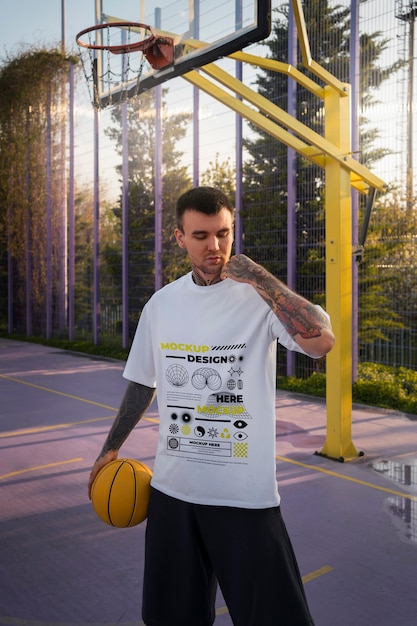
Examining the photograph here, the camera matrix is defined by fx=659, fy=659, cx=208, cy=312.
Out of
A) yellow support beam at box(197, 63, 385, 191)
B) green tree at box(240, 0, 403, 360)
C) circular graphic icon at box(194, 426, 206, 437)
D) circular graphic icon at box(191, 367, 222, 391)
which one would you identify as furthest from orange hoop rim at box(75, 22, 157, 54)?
green tree at box(240, 0, 403, 360)

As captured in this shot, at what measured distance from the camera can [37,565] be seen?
4.01 metres

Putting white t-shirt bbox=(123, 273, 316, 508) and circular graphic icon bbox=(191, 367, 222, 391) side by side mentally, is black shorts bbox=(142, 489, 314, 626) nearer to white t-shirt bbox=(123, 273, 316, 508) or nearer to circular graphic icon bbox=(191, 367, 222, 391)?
white t-shirt bbox=(123, 273, 316, 508)

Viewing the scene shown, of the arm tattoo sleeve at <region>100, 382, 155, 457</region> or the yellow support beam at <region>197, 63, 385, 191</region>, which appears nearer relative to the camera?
the arm tattoo sleeve at <region>100, 382, 155, 457</region>

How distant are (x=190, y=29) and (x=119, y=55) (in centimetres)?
68

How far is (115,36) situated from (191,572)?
479 centimetres

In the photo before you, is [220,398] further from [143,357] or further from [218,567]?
[218,567]

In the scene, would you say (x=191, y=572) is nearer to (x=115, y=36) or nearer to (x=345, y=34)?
(x=115, y=36)

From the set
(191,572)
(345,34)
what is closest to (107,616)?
(191,572)

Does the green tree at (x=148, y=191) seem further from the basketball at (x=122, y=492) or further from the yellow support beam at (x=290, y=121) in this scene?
the basketball at (x=122, y=492)

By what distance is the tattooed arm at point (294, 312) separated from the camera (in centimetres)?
221

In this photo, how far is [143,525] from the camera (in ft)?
15.2

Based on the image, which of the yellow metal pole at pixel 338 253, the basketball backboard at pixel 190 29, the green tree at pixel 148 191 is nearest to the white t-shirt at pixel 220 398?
the basketball backboard at pixel 190 29

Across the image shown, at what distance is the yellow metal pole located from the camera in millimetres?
5902

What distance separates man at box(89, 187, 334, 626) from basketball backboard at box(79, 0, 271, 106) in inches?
116
